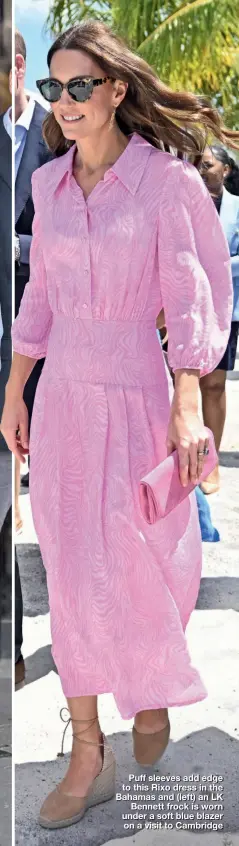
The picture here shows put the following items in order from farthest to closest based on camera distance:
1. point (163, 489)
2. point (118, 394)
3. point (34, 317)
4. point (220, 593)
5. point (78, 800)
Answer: point (220, 593) → point (78, 800) → point (34, 317) → point (118, 394) → point (163, 489)

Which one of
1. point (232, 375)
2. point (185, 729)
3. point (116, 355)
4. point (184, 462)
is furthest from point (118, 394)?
point (185, 729)

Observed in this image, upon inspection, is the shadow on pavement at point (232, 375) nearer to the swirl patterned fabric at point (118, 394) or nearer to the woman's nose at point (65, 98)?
the swirl patterned fabric at point (118, 394)

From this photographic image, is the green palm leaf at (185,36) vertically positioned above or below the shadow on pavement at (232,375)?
above

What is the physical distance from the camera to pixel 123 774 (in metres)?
2.65

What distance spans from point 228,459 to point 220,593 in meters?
0.28

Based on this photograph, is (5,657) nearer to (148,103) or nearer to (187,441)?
(187,441)

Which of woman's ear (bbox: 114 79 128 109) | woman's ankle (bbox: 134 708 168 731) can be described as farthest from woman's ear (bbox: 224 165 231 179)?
woman's ankle (bbox: 134 708 168 731)

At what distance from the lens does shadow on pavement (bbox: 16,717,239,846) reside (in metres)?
2.60

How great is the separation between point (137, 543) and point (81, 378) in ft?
1.03

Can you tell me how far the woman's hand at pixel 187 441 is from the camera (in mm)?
2287

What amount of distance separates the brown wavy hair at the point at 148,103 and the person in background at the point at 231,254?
0.23 feet

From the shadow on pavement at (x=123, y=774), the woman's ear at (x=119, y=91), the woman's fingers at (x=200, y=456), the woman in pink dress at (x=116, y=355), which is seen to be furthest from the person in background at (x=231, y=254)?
the shadow on pavement at (x=123, y=774)

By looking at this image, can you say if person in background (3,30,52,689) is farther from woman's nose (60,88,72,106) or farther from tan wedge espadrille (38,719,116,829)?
tan wedge espadrille (38,719,116,829)

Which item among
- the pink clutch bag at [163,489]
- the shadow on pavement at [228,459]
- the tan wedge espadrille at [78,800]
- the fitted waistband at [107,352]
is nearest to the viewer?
the pink clutch bag at [163,489]
